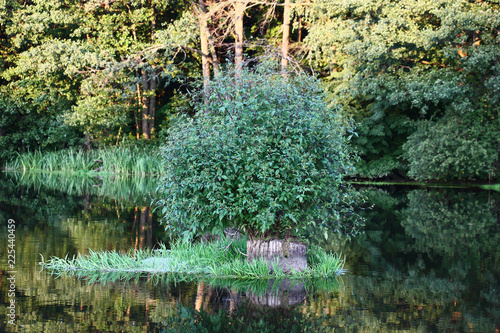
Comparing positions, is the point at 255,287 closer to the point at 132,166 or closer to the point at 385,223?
the point at 385,223

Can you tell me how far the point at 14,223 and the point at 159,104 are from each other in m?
26.1

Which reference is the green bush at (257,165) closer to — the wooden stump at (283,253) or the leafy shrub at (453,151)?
the wooden stump at (283,253)

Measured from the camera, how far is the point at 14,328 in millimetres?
5152

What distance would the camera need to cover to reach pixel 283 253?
7.70 m

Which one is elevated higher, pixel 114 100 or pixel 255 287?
pixel 114 100

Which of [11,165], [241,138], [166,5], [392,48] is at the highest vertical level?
[166,5]

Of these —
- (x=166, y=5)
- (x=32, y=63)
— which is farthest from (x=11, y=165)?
(x=166, y=5)

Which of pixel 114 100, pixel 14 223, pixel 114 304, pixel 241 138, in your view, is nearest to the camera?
pixel 114 304

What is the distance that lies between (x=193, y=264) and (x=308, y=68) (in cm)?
2171

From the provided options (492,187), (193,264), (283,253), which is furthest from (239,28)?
(283,253)

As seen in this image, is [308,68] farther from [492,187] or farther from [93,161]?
[93,161]

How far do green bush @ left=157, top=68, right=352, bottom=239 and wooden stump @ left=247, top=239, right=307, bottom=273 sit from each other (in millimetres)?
144

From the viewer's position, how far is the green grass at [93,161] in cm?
2942

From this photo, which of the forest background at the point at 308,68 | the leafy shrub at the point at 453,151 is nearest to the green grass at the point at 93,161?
the forest background at the point at 308,68
